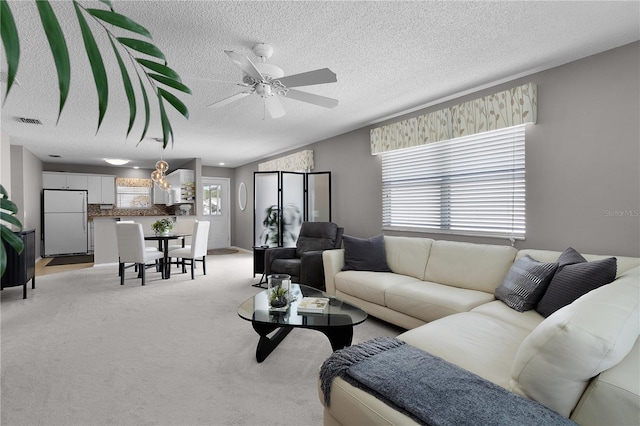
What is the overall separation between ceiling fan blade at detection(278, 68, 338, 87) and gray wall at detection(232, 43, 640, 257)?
1.93m

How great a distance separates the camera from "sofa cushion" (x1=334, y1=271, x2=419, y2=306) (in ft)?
10.5

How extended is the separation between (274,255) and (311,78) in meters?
2.98

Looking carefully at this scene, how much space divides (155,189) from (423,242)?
845 cm

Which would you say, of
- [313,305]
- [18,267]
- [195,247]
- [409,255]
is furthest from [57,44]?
[195,247]

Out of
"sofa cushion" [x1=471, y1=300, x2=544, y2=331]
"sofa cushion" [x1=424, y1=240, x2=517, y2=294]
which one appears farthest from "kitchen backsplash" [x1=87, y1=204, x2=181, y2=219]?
"sofa cushion" [x1=471, y1=300, x2=544, y2=331]

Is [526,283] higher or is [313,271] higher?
[526,283]

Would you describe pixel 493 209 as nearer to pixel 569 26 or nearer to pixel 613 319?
pixel 569 26

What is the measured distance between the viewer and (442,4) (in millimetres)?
2037

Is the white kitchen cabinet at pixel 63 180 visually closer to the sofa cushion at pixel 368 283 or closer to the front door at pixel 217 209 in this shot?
the front door at pixel 217 209

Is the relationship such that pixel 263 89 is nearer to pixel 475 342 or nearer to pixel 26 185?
pixel 475 342

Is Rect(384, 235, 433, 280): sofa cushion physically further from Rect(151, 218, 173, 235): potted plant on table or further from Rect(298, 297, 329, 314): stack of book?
Rect(151, 218, 173, 235): potted plant on table

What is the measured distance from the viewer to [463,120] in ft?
11.6

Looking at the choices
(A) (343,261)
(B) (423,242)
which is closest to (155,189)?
(A) (343,261)

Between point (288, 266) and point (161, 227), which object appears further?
point (161, 227)
